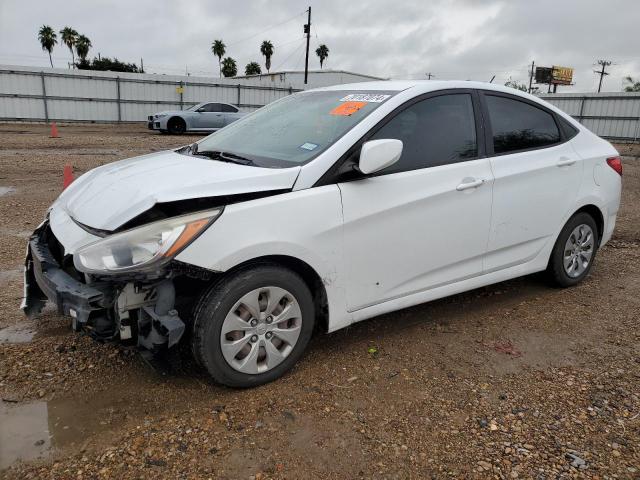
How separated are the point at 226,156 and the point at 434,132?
4.70 feet

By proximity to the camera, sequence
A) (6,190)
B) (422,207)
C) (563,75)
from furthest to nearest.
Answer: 1. (563,75)
2. (6,190)
3. (422,207)

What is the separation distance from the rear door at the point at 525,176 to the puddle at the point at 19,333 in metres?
3.29

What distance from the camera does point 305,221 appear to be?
2.93 metres

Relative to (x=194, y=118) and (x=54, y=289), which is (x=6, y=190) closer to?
(x=54, y=289)

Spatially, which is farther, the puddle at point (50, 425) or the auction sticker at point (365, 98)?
the auction sticker at point (365, 98)

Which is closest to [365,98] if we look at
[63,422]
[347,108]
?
[347,108]

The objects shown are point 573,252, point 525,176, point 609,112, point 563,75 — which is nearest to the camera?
point 525,176

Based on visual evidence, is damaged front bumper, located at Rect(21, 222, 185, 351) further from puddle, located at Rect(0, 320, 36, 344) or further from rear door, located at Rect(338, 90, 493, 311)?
rear door, located at Rect(338, 90, 493, 311)

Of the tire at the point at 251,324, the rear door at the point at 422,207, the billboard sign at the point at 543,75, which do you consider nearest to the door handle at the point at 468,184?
the rear door at the point at 422,207

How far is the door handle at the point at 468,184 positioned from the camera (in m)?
3.57

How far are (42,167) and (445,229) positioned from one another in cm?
951

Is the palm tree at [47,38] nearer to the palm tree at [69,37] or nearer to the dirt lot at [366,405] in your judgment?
the palm tree at [69,37]

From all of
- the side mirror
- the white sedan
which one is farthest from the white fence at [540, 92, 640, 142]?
the side mirror

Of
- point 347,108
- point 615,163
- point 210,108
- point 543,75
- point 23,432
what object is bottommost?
point 23,432
